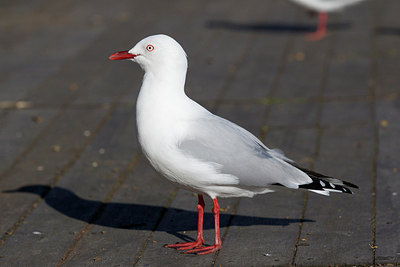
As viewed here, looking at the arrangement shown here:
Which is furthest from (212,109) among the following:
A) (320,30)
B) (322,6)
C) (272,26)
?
(272,26)

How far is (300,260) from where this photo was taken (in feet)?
14.4

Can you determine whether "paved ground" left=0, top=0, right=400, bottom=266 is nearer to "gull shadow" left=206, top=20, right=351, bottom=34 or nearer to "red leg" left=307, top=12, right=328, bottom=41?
"gull shadow" left=206, top=20, right=351, bottom=34

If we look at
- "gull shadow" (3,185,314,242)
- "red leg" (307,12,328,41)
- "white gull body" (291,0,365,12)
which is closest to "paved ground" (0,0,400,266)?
"gull shadow" (3,185,314,242)

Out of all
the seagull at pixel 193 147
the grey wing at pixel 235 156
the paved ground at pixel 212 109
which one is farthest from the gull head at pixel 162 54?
the paved ground at pixel 212 109

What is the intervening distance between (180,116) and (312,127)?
2.96 metres

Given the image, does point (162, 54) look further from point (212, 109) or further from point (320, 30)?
point (320, 30)

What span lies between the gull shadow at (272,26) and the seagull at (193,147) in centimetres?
717

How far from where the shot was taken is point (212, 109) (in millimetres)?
7891

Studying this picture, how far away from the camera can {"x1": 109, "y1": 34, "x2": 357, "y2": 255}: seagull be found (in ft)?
14.4

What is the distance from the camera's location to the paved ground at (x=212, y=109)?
4766 millimetres

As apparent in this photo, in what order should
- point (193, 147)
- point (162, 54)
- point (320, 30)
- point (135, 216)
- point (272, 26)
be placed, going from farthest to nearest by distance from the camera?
point (272, 26) < point (320, 30) < point (135, 216) < point (162, 54) < point (193, 147)

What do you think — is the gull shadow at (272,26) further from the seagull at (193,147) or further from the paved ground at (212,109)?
the seagull at (193,147)

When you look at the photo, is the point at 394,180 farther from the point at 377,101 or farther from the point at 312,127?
the point at 377,101

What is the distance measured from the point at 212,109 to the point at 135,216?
2.79m
